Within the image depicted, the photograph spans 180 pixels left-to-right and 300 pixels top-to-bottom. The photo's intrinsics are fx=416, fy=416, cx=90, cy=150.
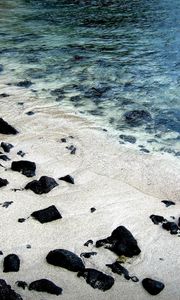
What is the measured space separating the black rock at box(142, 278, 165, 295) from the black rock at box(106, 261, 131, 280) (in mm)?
242

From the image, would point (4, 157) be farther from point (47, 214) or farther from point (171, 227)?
point (171, 227)

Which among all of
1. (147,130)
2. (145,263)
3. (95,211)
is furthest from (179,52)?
(145,263)

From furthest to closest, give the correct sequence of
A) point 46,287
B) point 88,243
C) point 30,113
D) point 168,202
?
point 30,113 → point 168,202 → point 88,243 → point 46,287

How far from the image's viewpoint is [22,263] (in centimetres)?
527

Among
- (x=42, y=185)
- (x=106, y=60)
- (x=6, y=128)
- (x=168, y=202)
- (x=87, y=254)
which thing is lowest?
(x=168, y=202)

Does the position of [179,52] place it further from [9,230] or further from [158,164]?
[9,230]

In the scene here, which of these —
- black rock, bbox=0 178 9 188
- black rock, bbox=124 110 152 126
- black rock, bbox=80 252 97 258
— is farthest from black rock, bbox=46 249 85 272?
black rock, bbox=124 110 152 126

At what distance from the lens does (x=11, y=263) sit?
16.9 feet

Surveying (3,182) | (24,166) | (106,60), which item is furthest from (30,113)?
(106,60)

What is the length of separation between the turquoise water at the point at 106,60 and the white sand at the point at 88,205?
0.89 m

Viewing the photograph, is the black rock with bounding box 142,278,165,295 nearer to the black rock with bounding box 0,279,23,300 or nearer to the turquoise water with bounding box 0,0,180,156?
the black rock with bounding box 0,279,23,300

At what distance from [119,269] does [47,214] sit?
143 cm

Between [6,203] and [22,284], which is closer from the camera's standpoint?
[22,284]

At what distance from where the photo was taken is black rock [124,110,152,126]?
390 inches
